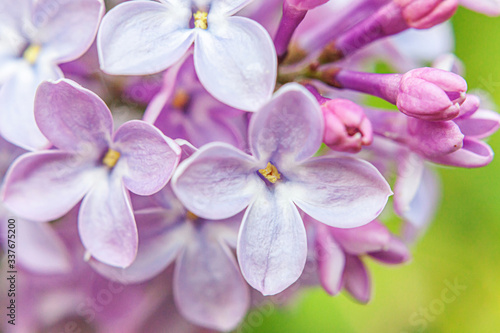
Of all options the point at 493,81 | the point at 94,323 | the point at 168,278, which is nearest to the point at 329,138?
the point at 168,278

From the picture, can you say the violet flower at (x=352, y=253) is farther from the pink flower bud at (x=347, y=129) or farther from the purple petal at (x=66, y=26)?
the purple petal at (x=66, y=26)

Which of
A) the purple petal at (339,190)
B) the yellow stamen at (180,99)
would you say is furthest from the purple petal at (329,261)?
the yellow stamen at (180,99)

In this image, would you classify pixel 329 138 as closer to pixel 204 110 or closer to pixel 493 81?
pixel 204 110

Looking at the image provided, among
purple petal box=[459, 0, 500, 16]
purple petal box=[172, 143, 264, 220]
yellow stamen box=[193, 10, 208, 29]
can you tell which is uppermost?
yellow stamen box=[193, 10, 208, 29]

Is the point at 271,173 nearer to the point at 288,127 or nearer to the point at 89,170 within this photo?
the point at 288,127

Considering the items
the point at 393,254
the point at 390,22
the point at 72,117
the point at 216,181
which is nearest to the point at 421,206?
the point at 393,254

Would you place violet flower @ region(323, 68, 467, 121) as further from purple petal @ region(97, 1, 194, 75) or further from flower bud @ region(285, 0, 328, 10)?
purple petal @ region(97, 1, 194, 75)

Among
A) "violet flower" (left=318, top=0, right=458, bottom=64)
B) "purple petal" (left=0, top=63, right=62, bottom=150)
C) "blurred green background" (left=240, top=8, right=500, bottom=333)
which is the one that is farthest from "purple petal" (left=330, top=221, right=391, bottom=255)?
"blurred green background" (left=240, top=8, right=500, bottom=333)
